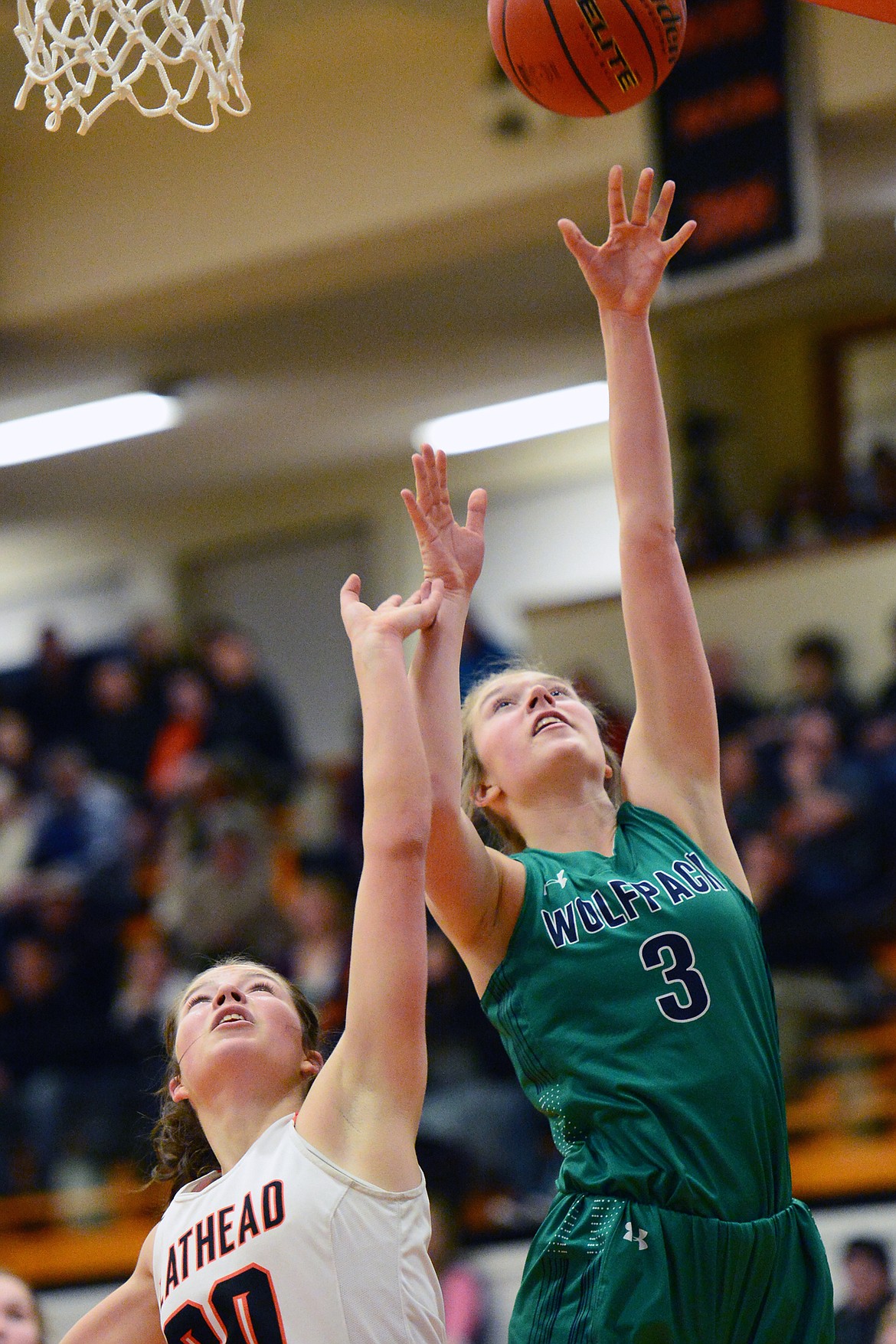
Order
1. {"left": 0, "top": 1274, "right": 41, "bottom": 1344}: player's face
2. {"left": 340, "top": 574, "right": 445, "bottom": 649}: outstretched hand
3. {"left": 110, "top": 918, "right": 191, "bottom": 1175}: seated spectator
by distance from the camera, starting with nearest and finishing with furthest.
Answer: {"left": 340, "top": 574, "right": 445, "bottom": 649}: outstretched hand, {"left": 0, "top": 1274, "right": 41, "bottom": 1344}: player's face, {"left": 110, "top": 918, "right": 191, "bottom": 1175}: seated spectator

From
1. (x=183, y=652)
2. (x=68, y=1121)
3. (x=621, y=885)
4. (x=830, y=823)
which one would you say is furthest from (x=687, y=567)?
(x=621, y=885)

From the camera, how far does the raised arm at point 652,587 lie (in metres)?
2.50

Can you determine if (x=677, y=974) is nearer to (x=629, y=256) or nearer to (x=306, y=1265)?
(x=306, y=1265)

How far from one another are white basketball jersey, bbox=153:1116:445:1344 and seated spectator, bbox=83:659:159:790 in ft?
22.6

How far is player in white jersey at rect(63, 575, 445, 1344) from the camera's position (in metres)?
2.04

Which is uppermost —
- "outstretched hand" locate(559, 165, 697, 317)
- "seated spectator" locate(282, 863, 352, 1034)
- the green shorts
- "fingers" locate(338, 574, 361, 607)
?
"outstretched hand" locate(559, 165, 697, 317)

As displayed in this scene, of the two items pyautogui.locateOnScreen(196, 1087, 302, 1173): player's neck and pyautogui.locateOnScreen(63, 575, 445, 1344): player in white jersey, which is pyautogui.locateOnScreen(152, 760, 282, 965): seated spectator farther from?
pyautogui.locateOnScreen(63, 575, 445, 1344): player in white jersey

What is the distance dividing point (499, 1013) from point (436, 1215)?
2.95 meters

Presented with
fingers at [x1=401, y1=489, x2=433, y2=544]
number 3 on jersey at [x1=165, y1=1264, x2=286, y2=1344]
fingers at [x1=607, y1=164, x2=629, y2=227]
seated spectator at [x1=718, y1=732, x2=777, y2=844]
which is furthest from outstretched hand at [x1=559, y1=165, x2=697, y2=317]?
seated spectator at [x1=718, y1=732, x2=777, y2=844]

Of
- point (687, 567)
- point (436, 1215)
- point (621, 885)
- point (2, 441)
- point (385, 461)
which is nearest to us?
point (621, 885)

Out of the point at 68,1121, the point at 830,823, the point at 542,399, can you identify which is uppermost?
the point at 542,399

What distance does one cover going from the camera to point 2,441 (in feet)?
32.5

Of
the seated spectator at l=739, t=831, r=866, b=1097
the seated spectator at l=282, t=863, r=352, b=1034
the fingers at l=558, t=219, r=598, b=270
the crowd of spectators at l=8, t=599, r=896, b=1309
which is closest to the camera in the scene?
the fingers at l=558, t=219, r=598, b=270

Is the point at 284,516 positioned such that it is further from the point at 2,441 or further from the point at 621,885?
the point at 621,885
